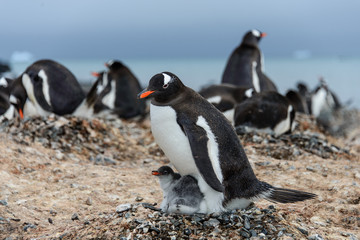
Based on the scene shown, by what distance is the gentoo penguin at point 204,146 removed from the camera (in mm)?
3350

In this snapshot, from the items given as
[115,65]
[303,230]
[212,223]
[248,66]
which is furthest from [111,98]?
[303,230]

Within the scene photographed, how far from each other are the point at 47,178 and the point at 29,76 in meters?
2.48

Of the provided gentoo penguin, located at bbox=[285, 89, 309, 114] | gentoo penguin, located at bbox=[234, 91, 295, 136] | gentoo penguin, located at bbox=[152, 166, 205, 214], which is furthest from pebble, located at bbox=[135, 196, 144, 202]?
gentoo penguin, located at bbox=[285, 89, 309, 114]

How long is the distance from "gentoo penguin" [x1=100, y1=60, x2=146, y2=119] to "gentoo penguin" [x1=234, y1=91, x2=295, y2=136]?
2.59 meters

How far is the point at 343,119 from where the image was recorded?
11469 millimetres

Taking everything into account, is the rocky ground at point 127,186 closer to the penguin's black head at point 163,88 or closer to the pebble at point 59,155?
the pebble at point 59,155

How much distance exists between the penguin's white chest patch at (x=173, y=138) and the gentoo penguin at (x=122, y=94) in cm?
533

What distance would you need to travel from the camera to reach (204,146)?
3.29 meters

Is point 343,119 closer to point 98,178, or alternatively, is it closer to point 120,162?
point 120,162

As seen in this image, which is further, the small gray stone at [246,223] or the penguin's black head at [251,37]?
the penguin's black head at [251,37]

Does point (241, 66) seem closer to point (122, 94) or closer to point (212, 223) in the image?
point (122, 94)

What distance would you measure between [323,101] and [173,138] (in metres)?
9.63

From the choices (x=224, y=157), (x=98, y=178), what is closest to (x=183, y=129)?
(x=224, y=157)

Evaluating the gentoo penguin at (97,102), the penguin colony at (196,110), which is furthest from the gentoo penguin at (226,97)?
the gentoo penguin at (97,102)
